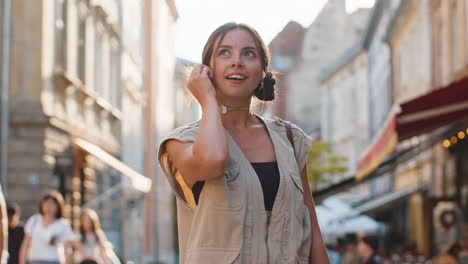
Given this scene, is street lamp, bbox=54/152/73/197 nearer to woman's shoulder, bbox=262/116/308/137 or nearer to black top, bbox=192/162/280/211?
woman's shoulder, bbox=262/116/308/137

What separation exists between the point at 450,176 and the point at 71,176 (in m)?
8.95

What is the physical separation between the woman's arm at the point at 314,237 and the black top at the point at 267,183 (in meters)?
0.24

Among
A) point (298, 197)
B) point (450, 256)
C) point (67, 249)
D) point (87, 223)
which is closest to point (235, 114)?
point (298, 197)

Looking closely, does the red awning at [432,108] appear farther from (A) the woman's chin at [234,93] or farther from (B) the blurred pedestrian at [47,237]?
(A) the woman's chin at [234,93]

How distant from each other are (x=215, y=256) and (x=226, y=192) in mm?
186

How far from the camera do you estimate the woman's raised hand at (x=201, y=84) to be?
3035mm

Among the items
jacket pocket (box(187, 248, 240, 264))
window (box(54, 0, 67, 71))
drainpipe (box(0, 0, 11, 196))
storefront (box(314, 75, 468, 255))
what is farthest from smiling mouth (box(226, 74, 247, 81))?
window (box(54, 0, 67, 71))

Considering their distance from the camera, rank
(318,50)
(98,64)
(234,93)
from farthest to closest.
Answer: (318,50) → (98,64) → (234,93)

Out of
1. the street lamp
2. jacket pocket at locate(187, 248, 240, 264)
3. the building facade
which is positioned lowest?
jacket pocket at locate(187, 248, 240, 264)

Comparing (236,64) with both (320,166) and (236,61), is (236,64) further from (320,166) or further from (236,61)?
(320,166)

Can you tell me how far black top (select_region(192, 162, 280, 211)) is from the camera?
9.70 ft

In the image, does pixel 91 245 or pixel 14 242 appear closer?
pixel 14 242

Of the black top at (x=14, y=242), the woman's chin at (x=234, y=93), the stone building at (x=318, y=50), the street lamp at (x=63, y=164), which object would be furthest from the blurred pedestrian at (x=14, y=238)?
the stone building at (x=318, y=50)

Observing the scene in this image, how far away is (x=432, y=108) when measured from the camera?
34.3 ft
